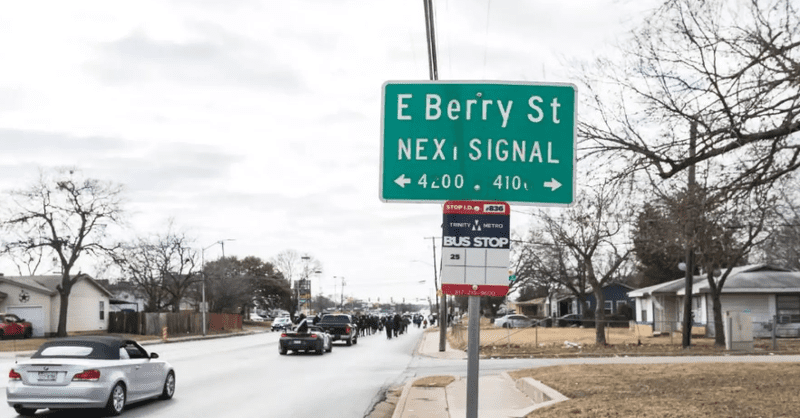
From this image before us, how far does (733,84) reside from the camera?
12062 millimetres

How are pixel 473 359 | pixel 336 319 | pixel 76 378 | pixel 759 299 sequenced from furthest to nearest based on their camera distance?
pixel 336 319, pixel 759 299, pixel 76 378, pixel 473 359

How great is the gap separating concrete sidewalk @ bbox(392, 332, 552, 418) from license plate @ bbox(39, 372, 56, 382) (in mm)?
5735

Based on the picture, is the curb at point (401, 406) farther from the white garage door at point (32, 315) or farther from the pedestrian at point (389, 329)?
the white garage door at point (32, 315)

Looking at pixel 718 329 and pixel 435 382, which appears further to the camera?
pixel 718 329

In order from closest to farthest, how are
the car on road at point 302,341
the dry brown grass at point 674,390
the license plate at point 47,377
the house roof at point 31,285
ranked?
the dry brown grass at point 674,390 → the license plate at point 47,377 → the car on road at point 302,341 → the house roof at point 31,285

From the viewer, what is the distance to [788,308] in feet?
141

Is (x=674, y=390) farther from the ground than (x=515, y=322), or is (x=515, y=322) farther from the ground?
(x=674, y=390)

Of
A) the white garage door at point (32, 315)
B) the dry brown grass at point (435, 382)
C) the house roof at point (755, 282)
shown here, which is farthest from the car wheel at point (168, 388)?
the white garage door at point (32, 315)

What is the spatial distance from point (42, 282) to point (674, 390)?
56560 millimetres

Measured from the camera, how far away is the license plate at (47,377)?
1373 cm

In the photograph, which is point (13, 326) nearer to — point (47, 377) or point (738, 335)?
point (47, 377)

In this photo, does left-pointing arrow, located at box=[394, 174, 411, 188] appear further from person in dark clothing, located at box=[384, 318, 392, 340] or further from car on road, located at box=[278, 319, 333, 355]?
person in dark clothing, located at box=[384, 318, 392, 340]

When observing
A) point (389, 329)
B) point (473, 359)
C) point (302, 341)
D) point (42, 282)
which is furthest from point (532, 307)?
point (473, 359)

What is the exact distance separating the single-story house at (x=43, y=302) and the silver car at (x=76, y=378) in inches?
1782
